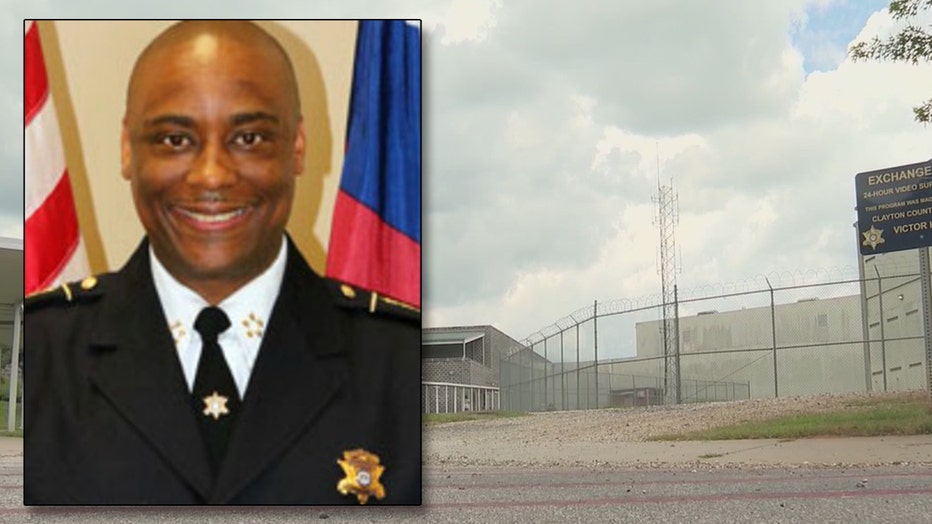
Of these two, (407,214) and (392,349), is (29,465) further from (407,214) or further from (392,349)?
(407,214)

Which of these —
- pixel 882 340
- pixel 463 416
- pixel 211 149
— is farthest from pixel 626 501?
pixel 463 416

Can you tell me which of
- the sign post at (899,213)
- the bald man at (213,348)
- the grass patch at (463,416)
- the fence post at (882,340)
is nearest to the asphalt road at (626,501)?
the bald man at (213,348)

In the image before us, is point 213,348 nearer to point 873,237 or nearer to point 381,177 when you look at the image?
point 381,177

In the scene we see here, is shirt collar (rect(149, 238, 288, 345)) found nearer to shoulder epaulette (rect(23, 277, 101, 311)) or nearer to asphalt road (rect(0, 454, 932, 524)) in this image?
shoulder epaulette (rect(23, 277, 101, 311))

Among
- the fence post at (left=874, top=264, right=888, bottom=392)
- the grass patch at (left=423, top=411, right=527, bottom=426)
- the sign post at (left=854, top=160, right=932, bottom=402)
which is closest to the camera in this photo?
the sign post at (left=854, top=160, right=932, bottom=402)

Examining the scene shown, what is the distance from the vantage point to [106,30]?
494 centimetres

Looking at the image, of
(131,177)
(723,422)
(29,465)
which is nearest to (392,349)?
(131,177)

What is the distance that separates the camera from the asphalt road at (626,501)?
5.64 m

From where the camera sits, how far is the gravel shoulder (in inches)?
530

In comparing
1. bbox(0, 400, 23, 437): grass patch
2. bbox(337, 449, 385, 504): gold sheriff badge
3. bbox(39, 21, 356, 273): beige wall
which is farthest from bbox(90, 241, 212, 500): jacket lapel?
bbox(0, 400, 23, 437): grass patch

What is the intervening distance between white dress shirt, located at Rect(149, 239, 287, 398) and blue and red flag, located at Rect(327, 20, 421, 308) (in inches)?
13.0

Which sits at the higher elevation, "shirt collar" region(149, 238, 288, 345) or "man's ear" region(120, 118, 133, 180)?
"man's ear" region(120, 118, 133, 180)

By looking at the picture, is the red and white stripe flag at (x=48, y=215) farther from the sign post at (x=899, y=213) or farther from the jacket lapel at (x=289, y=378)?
the sign post at (x=899, y=213)

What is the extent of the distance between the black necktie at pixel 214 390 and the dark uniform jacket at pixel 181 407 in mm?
45
